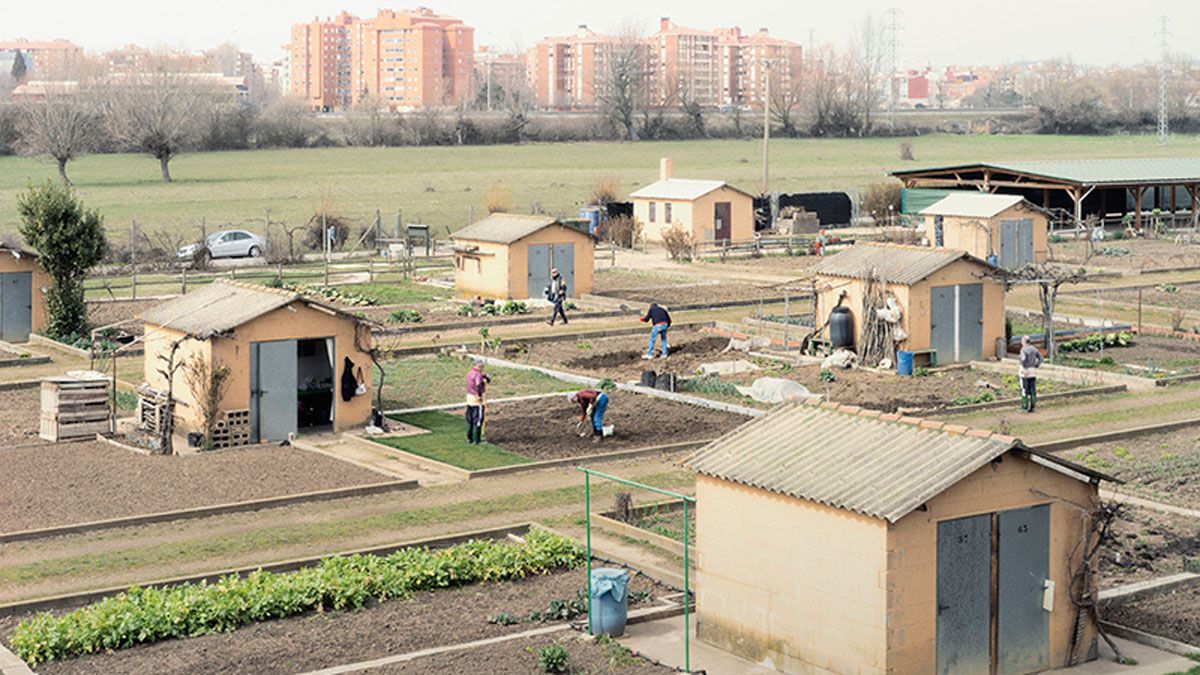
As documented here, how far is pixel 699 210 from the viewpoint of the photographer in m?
64.8

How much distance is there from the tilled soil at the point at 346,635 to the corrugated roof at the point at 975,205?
126ft

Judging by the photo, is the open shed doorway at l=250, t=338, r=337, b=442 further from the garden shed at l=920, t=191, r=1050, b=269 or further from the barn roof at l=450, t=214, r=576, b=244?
the garden shed at l=920, t=191, r=1050, b=269

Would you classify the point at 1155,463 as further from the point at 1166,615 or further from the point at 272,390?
the point at 272,390

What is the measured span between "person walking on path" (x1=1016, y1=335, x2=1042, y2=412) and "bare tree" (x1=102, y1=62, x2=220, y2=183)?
81879 mm

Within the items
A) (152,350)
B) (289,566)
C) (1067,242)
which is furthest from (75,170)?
(289,566)

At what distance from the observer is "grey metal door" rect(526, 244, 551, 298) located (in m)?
48.8

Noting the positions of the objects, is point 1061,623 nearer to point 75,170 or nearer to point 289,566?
point 289,566

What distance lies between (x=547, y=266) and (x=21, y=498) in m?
25.1

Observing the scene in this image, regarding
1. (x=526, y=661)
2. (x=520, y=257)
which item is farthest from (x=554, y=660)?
(x=520, y=257)

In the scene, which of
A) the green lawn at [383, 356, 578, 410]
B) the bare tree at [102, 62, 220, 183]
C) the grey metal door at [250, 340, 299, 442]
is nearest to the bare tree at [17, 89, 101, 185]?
the bare tree at [102, 62, 220, 183]

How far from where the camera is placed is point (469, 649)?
17953 mm

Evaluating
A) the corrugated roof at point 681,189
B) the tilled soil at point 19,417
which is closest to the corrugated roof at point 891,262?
the tilled soil at point 19,417

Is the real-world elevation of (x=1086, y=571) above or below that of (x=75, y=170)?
below

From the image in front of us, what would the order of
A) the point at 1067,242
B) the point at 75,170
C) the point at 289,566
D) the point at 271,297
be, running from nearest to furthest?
1. the point at 289,566
2. the point at 271,297
3. the point at 1067,242
4. the point at 75,170
